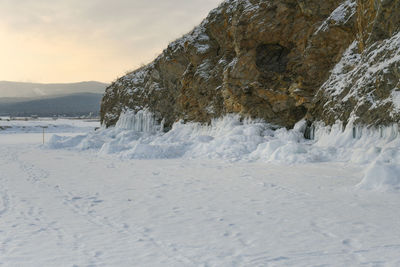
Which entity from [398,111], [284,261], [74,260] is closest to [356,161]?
[398,111]

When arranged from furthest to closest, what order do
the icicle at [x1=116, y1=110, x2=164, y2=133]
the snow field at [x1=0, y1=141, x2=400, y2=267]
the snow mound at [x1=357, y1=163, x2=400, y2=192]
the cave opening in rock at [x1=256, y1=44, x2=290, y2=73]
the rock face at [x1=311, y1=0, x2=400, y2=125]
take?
the icicle at [x1=116, y1=110, x2=164, y2=133], the cave opening in rock at [x1=256, y1=44, x2=290, y2=73], the rock face at [x1=311, y1=0, x2=400, y2=125], the snow mound at [x1=357, y1=163, x2=400, y2=192], the snow field at [x1=0, y1=141, x2=400, y2=267]

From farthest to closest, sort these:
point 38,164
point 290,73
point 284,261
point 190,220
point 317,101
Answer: point 290,73, point 317,101, point 38,164, point 190,220, point 284,261

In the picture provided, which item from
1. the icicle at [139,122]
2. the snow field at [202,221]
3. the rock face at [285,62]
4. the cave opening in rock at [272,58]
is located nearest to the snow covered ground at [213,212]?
the snow field at [202,221]

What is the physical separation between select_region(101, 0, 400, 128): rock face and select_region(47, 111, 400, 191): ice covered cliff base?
58 centimetres

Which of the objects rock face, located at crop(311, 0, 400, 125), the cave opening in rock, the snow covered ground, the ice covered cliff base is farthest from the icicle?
rock face, located at crop(311, 0, 400, 125)

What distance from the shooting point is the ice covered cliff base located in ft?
26.9

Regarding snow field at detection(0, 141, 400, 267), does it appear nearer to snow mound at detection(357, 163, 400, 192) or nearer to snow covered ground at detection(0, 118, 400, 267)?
snow covered ground at detection(0, 118, 400, 267)

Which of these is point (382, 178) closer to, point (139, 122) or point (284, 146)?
point (284, 146)

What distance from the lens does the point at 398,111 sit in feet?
33.1

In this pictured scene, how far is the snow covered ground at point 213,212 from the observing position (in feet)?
13.1

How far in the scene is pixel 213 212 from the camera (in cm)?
582

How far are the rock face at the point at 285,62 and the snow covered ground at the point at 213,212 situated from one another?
243 cm

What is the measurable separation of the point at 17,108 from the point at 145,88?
6647 inches

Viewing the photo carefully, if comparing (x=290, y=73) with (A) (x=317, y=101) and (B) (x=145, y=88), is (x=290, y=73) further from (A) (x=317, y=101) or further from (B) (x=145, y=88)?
(B) (x=145, y=88)
